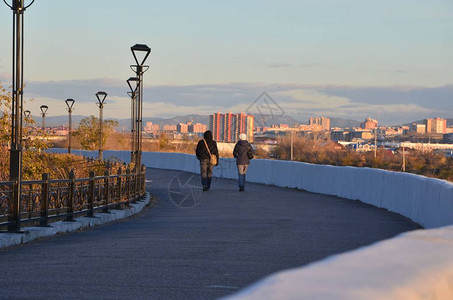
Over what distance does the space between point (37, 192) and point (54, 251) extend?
3.14m

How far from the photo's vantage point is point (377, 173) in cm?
2308

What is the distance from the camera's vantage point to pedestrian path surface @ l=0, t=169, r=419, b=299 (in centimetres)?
847

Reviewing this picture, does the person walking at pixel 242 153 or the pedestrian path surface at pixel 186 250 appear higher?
the person walking at pixel 242 153

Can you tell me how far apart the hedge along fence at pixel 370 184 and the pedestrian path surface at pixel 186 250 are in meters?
0.52

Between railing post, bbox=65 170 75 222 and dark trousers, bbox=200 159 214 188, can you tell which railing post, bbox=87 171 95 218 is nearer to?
railing post, bbox=65 170 75 222

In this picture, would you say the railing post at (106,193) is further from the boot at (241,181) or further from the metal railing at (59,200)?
the boot at (241,181)

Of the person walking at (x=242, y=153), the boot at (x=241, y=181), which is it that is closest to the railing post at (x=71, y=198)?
the person walking at (x=242, y=153)

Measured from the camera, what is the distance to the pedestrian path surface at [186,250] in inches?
333

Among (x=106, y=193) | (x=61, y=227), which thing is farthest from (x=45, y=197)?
(x=106, y=193)

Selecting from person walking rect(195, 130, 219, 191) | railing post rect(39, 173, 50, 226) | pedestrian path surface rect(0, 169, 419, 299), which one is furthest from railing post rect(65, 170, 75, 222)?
person walking rect(195, 130, 219, 191)

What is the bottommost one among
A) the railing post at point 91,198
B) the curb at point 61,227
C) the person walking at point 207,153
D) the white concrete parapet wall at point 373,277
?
the curb at point 61,227

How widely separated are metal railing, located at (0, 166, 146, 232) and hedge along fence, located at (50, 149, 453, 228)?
21.9ft

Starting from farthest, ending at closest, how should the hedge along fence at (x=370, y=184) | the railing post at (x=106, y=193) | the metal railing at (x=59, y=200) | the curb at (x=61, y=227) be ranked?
the railing post at (x=106, y=193)
the hedge along fence at (x=370, y=184)
the metal railing at (x=59, y=200)
the curb at (x=61, y=227)

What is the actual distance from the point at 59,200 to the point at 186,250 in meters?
4.68
